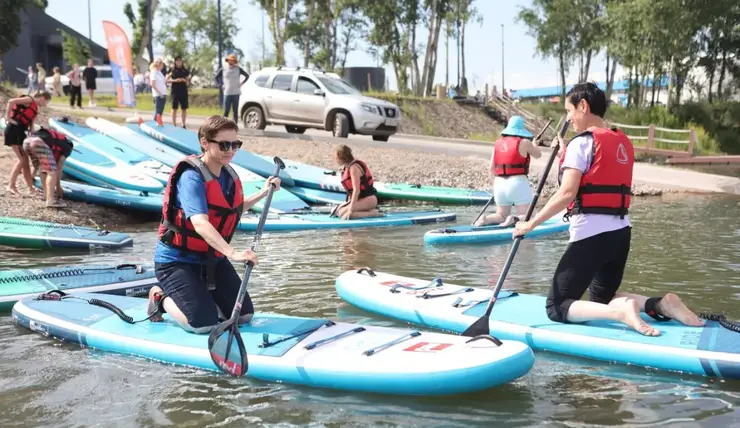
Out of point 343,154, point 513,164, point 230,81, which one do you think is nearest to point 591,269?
point 513,164

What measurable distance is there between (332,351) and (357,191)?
592 centimetres

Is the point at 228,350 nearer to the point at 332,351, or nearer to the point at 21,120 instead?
the point at 332,351

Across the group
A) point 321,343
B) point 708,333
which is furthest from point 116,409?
point 708,333

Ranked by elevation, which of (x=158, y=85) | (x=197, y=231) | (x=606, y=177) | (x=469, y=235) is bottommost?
(x=469, y=235)

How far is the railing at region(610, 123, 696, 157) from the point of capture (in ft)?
64.8

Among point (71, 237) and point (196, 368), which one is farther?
point (71, 237)

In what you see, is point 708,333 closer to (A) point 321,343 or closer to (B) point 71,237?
(A) point 321,343

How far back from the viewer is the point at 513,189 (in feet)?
30.4

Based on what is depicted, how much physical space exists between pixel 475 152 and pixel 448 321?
509 inches

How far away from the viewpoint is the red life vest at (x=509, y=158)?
9156mm

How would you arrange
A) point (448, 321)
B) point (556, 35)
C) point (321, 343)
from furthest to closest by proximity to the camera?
point (556, 35) → point (448, 321) → point (321, 343)

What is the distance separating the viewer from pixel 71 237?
9.02 m

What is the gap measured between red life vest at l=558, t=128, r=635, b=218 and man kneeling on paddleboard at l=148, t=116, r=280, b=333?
71.7 inches

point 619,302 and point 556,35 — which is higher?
point 556,35
